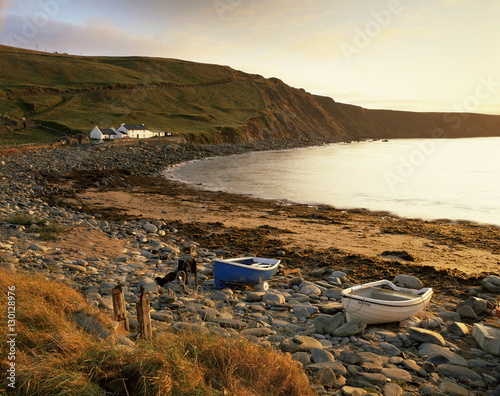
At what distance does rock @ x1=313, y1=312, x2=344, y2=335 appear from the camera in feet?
29.9

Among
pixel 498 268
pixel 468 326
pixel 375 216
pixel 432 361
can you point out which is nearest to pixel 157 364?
pixel 432 361

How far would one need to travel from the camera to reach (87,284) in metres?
10.4

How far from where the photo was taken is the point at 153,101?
123 metres

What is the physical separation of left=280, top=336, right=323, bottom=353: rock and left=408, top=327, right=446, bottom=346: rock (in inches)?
102

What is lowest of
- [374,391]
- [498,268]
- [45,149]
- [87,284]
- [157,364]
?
[498,268]

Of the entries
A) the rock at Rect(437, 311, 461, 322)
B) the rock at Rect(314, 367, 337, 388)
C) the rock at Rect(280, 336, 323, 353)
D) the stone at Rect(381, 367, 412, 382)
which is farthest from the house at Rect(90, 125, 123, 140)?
the stone at Rect(381, 367, 412, 382)

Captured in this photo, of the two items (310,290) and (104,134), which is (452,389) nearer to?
(310,290)

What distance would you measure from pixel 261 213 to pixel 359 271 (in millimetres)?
12091

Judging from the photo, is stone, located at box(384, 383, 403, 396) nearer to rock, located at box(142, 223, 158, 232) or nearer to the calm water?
rock, located at box(142, 223, 158, 232)

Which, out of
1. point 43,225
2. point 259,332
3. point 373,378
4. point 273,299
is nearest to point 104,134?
point 43,225

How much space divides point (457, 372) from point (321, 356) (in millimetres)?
2771

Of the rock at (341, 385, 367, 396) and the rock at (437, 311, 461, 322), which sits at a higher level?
the rock at (341, 385, 367, 396)

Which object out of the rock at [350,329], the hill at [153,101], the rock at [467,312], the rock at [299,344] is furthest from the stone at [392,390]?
the hill at [153,101]

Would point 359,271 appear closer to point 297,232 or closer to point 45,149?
point 297,232
